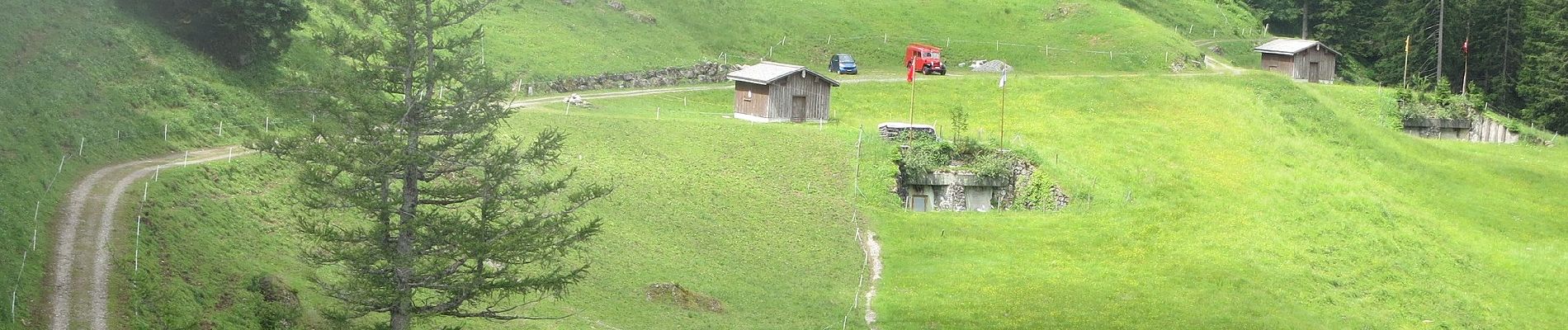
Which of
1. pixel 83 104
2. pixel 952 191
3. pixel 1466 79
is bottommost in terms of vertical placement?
pixel 952 191

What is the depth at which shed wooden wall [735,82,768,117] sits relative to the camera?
7175 centimetres

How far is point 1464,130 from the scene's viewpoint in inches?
3615

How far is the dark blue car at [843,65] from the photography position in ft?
297

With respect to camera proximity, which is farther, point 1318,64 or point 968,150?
point 1318,64

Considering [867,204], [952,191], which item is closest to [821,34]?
[952,191]

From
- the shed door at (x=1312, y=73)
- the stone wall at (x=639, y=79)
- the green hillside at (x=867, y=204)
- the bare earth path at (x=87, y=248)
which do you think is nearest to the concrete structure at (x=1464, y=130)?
the green hillside at (x=867, y=204)

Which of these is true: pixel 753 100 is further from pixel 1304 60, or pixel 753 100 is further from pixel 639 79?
pixel 1304 60

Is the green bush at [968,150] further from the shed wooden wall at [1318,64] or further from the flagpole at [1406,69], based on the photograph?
the flagpole at [1406,69]

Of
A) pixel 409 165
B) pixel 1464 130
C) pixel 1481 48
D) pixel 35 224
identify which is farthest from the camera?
pixel 1481 48

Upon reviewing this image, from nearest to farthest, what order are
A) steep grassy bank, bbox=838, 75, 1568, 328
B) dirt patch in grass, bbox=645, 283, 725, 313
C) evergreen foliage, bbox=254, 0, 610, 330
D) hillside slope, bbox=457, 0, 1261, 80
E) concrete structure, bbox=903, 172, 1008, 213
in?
evergreen foliage, bbox=254, 0, 610, 330 → dirt patch in grass, bbox=645, 283, 725, 313 → steep grassy bank, bbox=838, 75, 1568, 328 → concrete structure, bbox=903, 172, 1008, 213 → hillside slope, bbox=457, 0, 1261, 80

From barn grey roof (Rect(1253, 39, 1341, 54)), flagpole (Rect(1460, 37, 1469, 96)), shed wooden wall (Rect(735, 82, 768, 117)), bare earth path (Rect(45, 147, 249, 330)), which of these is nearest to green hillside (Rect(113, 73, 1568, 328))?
bare earth path (Rect(45, 147, 249, 330))

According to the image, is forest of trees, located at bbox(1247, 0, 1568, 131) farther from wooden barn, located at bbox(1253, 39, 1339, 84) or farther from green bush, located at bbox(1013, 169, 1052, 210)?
green bush, located at bbox(1013, 169, 1052, 210)

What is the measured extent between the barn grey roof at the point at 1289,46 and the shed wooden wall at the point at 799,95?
136 ft

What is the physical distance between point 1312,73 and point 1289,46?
2470 millimetres
